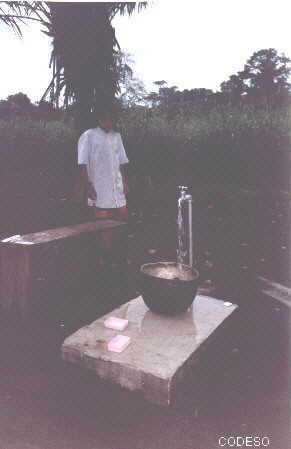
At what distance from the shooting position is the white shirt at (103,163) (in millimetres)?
5129

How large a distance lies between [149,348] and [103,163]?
2.96m

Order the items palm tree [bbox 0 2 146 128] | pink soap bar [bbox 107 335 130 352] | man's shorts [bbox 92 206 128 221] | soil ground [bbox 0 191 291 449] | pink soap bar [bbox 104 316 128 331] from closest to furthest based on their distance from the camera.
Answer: soil ground [bbox 0 191 291 449]
pink soap bar [bbox 107 335 130 352]
pink soap bar [bbox 104 316 128 331]
man's shorts [bbox 92 206 128 221]
palm tree [bbox 0 2 146 128]

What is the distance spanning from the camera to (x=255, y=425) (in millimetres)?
2555

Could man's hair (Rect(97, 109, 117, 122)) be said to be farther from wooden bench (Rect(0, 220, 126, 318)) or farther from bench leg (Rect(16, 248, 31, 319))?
bench leg (Rect(16, 248, 31, 319))

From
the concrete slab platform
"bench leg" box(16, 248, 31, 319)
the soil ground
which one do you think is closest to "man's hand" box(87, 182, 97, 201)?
the soil ground

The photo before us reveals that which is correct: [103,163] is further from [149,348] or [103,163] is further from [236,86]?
[236,86]

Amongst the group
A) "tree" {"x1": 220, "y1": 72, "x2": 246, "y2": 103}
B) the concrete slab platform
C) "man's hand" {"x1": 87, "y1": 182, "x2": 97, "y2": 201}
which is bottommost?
the concrete slab platform

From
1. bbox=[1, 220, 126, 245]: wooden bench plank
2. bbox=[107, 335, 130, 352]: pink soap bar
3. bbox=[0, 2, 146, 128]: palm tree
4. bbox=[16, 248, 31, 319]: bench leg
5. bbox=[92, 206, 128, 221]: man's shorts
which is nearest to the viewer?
bbox=[107, 335, 130, 352]: pink soap bar

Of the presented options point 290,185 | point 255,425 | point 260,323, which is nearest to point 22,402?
point 255,425

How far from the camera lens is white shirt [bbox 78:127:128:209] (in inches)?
202

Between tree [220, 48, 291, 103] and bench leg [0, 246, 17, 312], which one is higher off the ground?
tree [220, 48, 291, 103]

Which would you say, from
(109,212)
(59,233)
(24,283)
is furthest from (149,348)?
(109,212)

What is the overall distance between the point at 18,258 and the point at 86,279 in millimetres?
1217

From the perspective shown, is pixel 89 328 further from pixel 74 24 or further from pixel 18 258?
pixel 74 24
